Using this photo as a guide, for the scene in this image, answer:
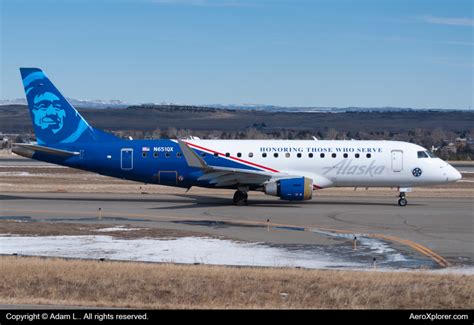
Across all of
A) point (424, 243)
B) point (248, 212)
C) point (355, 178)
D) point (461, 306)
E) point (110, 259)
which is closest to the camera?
point (461, 306)

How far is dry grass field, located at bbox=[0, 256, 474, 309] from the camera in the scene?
17234 mm

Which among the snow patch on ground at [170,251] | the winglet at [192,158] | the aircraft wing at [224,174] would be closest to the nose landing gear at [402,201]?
Result: the aircraft wing at [224,174]

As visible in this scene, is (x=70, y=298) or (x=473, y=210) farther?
(x=473, y=210)

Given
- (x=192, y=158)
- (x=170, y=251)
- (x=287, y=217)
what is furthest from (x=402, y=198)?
(x=170, y=251)

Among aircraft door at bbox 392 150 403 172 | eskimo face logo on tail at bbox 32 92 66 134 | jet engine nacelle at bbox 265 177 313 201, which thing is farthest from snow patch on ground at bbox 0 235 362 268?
aircraft door at bbox 392 150 403 172

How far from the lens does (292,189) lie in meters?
39.0

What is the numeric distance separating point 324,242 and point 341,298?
1058cm

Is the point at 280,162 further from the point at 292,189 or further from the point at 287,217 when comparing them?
the point at 287,217

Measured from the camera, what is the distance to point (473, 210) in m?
38.8

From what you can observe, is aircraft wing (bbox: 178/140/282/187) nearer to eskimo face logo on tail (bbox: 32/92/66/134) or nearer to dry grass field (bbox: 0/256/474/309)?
eskimo face logo on tail (bbox: 32/92/66/134)

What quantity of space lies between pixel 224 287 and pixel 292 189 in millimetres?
20703

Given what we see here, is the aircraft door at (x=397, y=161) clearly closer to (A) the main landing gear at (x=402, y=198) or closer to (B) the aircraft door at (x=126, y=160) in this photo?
(A) the main landing gear at (x=402, y=198)
